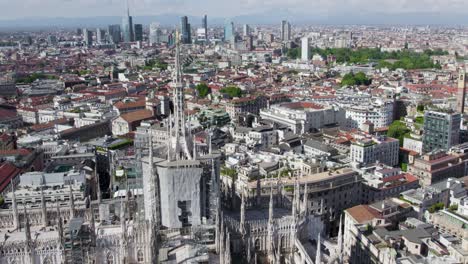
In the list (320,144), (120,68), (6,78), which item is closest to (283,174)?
(320,144)

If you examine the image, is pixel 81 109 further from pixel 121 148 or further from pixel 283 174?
pixel 283 174

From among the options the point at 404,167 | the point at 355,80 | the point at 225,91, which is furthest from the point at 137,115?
the point at 355,80

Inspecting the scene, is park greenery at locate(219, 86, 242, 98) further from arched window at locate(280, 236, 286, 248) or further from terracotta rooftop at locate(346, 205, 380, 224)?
Result: arched window at locate(280, 236, 286, 248)

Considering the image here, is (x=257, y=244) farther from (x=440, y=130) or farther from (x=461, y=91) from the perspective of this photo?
(x=461, y=91)

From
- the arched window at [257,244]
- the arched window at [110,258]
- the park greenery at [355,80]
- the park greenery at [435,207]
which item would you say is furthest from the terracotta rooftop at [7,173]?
the park greenery at [355,80]

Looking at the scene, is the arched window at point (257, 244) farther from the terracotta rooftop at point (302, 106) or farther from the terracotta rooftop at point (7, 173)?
the terracotta rooftop at point (302, 106)

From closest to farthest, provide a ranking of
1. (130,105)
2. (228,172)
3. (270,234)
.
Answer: (270,234) < (228,172) < (130,105)
